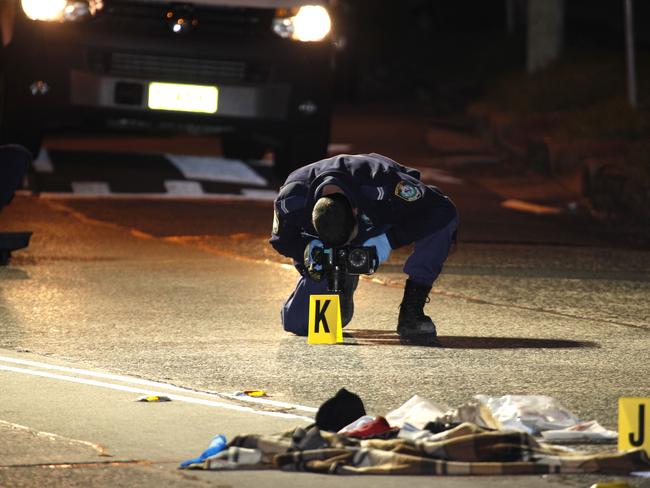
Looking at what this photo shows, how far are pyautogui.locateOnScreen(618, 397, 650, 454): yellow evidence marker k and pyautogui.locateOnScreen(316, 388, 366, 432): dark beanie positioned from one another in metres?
0.91

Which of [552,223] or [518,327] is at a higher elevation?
[552,223]

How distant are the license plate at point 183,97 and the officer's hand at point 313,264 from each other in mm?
5530

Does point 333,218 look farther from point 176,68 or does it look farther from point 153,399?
point 176,68

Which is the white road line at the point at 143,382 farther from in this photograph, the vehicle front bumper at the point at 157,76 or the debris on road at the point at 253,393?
the vehicle front bumper at the point at 157,76

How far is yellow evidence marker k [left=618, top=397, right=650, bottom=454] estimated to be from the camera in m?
5.79

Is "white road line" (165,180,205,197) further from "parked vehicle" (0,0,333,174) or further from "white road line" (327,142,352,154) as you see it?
"white road line" (327,142,352,154)

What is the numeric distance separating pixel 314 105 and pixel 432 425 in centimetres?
791

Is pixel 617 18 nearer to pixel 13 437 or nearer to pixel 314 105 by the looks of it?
pixel 314 105

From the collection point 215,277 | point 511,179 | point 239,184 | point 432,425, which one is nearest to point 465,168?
point 511,179

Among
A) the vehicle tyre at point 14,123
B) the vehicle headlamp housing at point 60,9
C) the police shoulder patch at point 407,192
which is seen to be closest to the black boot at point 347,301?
the police shoulder patch at point 407,192

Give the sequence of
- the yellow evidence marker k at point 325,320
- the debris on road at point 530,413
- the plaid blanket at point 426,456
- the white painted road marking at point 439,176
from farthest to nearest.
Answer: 1. the white painted road marking at point 439,176
2. the yellow evidence marker k at point 325,320
3. the debris on road at point 530,413
4. the plaid blanket at point 426,456

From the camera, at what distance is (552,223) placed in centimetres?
1330

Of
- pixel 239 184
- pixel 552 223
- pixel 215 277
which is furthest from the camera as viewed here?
pixel 239 184

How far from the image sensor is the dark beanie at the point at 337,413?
240 inches
